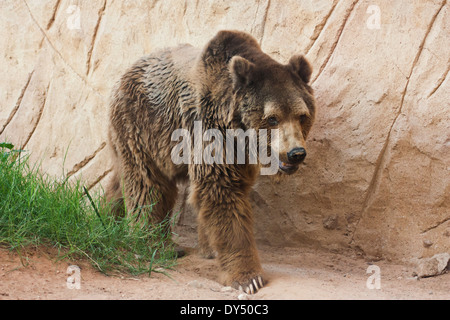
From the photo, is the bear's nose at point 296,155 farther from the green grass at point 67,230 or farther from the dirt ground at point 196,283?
the green grass at point 67,230

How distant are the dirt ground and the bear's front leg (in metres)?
0.14

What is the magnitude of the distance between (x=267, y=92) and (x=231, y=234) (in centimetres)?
126

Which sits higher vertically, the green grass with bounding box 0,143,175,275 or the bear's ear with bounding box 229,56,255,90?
the bear's ear with bounding box 229,56,255,90

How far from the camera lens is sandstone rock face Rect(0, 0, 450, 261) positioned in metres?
4.99

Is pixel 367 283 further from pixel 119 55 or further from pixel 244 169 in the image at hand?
pixel 119 55

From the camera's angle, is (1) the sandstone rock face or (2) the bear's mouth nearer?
(2) the bear's mouth

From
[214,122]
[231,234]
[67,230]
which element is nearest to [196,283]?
[231,234]

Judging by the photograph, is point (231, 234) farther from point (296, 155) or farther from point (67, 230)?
point (67, 230)


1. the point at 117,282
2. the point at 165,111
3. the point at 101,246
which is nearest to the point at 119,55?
the point at 165,111

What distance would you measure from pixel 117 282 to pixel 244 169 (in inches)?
59.4

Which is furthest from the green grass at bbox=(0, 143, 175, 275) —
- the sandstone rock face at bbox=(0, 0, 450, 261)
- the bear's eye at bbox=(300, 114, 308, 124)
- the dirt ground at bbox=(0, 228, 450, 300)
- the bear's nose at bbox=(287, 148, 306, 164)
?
the bear's eye at bbox=(300, 114, 308, 124)

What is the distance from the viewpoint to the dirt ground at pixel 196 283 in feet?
12.0

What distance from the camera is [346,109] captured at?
5410 mm

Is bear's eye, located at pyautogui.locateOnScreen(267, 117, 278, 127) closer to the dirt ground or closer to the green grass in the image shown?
the dirt ground
